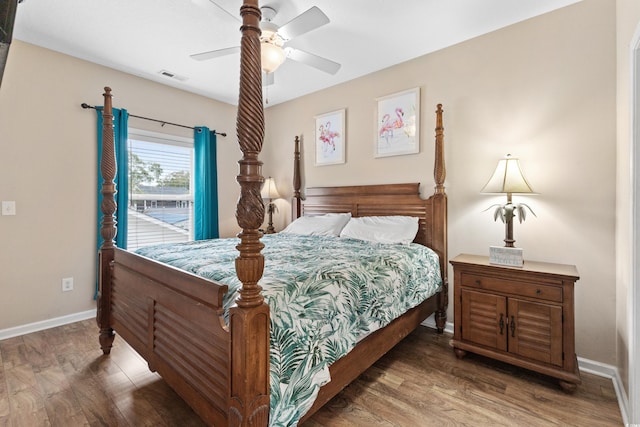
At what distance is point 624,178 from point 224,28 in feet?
10.0

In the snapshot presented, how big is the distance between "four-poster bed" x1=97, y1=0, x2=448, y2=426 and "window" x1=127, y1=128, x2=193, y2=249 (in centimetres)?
123

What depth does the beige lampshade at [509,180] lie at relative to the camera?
230 cm

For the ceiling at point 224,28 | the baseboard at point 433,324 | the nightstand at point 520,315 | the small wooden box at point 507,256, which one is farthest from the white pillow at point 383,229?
the ceiling at point 224,28

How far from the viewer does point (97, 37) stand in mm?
2734

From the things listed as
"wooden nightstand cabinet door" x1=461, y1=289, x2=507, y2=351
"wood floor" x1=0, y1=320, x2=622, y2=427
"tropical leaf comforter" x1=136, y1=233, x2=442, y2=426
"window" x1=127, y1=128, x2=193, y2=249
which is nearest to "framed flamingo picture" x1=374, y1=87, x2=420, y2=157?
"tropical leaf comforter" x1=136, y1=233, x2=442, y2=426

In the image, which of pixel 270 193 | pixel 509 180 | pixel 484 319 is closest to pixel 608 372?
pixel 484 319

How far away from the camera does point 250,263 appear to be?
123cm

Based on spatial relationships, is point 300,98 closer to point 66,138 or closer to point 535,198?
point 66,138

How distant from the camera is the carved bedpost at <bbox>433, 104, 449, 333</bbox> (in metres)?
2.83

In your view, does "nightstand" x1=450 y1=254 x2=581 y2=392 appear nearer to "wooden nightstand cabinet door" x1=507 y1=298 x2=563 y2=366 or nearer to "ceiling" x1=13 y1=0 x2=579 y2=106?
"wooden nightstand cabinet door" x1=507 y1=298 x2=563 y2=366

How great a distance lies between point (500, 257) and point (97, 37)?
3824 millimetres

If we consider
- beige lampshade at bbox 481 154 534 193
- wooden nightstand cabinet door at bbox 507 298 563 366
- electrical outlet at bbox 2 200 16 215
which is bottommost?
wooden nightstand cabinet door at bbox 507 298 563 366

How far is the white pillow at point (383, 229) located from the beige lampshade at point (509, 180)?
2.38ft

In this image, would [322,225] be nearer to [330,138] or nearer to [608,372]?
[330,138]
